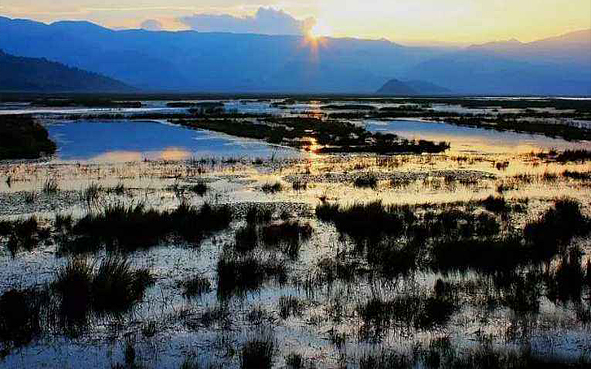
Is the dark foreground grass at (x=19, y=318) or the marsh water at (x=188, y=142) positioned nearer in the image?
the dark foreground grass at (x=19, y=318)

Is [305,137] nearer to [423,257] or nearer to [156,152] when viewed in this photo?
[156,152]

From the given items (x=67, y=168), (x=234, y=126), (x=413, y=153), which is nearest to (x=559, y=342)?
(x=67, y=168)

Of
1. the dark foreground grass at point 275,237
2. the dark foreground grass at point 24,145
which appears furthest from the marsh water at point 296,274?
the dark foreground grass at point 24,145

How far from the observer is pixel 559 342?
827 centimetres

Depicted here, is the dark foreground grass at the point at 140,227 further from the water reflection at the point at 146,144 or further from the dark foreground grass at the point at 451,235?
the water reflection at the point at 146,144

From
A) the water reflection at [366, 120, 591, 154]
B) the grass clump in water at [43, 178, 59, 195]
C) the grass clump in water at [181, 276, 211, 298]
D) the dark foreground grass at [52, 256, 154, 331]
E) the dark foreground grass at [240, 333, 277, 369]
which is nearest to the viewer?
the dark foreground grass at [240, 333, 277, 369]

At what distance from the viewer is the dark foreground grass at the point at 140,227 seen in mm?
13883

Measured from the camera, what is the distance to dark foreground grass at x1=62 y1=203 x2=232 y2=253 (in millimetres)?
13883

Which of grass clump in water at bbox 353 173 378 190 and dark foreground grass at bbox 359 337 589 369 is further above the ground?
grass clump in water at bbox 353 173 378 190

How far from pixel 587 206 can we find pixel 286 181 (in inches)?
449

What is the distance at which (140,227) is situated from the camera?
14.9m

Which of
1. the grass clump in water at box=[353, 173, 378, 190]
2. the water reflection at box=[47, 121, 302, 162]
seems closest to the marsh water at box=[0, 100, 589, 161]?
the water reflection at box=[47, 121, 302, 162]

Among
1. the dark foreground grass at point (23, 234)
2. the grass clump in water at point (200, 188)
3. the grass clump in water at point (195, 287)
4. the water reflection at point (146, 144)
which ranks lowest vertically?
the grass clump in water at point (195, 287)

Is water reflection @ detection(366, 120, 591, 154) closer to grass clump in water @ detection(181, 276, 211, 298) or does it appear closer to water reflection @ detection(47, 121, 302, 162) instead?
water reflection @ detection(47, 121, 302, 162)
